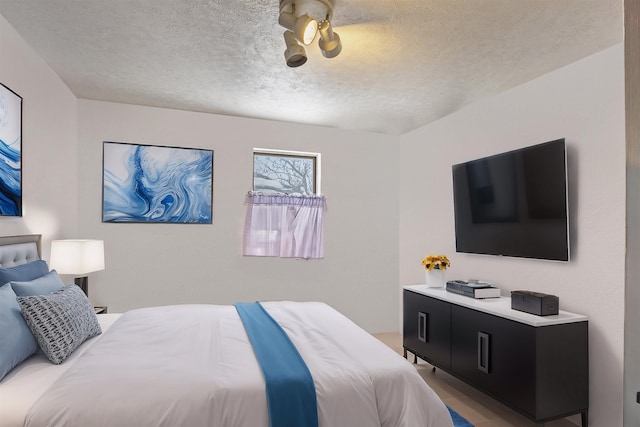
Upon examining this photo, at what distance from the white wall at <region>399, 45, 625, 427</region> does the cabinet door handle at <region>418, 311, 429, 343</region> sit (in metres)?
0.59

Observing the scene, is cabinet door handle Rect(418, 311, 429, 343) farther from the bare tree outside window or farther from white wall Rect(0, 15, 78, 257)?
white wall Rect(0, 15, 78, 257)

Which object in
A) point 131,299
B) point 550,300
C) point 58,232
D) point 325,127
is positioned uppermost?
point 325,127

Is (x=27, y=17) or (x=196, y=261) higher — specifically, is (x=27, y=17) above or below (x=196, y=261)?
above

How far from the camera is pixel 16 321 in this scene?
1.73 meters

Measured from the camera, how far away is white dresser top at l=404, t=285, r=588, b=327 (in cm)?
234

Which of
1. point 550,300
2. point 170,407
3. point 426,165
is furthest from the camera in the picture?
point 426,165

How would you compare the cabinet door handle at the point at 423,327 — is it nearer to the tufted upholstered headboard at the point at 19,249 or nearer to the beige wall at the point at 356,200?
the beige wall at the point at 356,200

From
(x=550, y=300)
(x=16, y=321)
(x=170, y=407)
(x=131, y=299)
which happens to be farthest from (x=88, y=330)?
(x=550, y=300)

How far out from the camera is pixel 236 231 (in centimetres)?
415

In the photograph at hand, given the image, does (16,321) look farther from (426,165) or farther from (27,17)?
(426,165)

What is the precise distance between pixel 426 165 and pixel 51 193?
3.50 m

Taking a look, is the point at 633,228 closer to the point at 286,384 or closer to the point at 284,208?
the point at 286,384

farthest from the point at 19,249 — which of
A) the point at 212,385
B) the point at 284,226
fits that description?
the point at 284,226

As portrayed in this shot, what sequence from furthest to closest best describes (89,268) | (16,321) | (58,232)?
(58,232) → (89,268) → (16,321)
